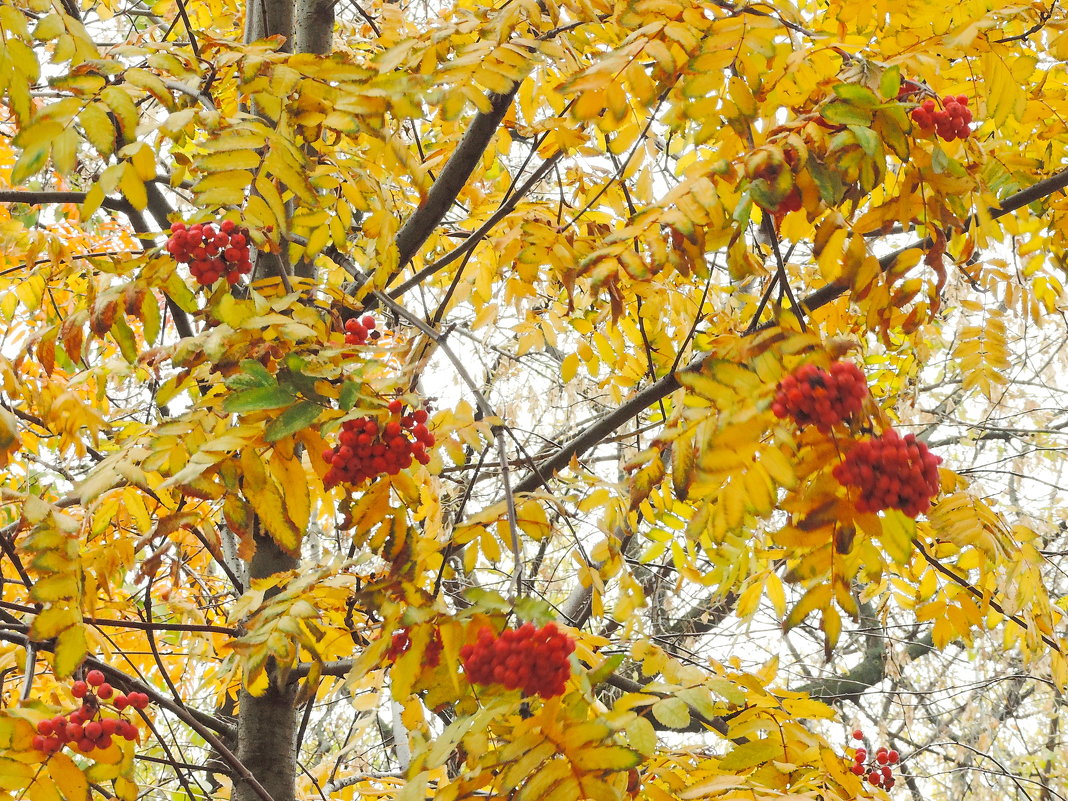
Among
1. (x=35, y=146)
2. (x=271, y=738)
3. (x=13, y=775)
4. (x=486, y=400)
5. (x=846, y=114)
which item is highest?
(x=35, y=146)

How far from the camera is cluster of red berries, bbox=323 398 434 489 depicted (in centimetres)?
149

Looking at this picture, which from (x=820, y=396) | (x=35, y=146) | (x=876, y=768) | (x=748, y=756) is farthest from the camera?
(x=876, y=768)

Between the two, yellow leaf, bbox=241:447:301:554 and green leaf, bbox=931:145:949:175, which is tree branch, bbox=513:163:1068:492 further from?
yellow leaf, bbox=241:447:301:554

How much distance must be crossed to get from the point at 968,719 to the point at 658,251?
16.2ft

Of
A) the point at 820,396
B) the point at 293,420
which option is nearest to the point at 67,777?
the point at 293,420

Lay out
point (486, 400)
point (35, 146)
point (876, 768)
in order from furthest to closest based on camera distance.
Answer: point (876, 768)
point (486, 400)
point (35, 146)

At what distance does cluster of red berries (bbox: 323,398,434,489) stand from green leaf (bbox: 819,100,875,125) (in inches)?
34.9

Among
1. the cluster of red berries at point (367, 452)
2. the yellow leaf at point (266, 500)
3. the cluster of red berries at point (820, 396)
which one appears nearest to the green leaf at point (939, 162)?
the cluster of red berries at point (820, 396)

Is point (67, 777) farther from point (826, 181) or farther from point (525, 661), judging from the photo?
point (826, 181)

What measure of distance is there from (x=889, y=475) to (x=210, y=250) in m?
1.51

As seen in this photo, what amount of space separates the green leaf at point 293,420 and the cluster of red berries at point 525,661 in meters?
0.46

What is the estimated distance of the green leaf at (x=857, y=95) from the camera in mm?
1291

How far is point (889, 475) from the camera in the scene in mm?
1188

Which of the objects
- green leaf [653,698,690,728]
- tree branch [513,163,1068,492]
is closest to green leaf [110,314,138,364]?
tree branch [513,163,1068,492]
